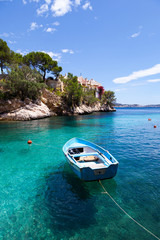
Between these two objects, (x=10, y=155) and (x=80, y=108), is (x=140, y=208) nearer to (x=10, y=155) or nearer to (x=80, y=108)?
(x=10, y=155)

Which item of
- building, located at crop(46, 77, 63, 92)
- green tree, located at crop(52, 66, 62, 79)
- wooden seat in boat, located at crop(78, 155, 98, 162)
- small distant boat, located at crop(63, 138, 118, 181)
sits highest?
green tree, located at crop(52, 66, 62, 79)

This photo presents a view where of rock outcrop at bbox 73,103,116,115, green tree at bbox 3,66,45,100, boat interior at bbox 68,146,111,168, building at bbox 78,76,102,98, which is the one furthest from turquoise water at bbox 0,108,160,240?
building at bbox 78,76,102,98

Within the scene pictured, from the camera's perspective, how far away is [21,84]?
128 feet

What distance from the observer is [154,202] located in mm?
7109

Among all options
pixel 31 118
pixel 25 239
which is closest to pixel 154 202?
pixel 25 239

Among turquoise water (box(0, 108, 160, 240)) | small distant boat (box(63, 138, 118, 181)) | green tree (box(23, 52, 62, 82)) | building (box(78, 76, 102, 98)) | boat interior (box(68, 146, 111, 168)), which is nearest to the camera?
turquoise water (box(0, 108, 160, 240))

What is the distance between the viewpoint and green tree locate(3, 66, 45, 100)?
38.1 meters

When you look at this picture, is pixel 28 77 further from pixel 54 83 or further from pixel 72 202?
pixel 72 202

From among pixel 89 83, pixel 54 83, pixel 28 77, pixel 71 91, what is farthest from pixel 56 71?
pixel 89 83

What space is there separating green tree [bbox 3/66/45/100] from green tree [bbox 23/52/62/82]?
1433cm

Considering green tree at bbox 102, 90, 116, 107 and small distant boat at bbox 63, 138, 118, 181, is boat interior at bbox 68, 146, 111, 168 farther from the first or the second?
green tree at bbox 102, 90, 116, 107

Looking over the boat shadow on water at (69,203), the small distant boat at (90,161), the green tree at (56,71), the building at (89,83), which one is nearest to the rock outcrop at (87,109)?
the building at (89,83)

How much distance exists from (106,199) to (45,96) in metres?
50.9

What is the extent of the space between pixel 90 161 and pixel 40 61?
56.8 metres
